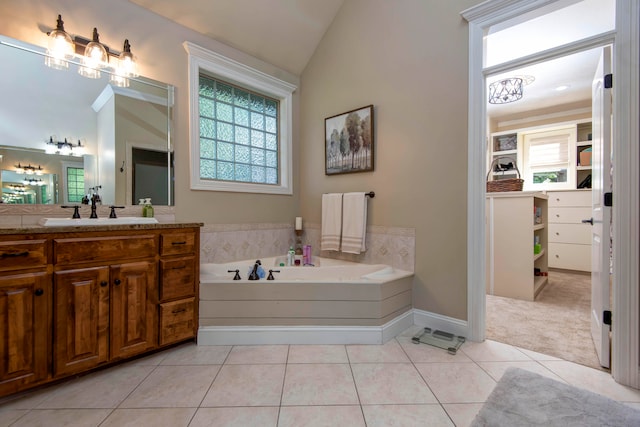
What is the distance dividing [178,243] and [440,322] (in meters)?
2.10

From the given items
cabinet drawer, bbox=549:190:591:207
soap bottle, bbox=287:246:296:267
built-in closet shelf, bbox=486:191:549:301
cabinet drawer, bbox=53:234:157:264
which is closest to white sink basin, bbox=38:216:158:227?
cabinet drawer, bbox=53:234:157:264

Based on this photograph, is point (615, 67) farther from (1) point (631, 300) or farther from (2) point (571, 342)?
(2) point (571, 342)

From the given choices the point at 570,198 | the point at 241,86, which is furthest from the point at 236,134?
the point at 570,198

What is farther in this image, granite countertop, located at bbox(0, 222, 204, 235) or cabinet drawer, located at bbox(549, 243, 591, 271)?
cabinet drawer, located at bbox(549, 243, 591, 271)

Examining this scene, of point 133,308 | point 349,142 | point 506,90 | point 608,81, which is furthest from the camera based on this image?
point 506,90

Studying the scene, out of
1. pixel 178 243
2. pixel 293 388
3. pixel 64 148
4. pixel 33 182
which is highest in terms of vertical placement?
pixel 64 148

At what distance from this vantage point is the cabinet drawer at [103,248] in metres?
1.54

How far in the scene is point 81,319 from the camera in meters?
1.58

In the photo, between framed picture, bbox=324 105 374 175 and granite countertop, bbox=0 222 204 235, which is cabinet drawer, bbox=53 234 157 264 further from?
framed picture, bbox=324 105 374 175

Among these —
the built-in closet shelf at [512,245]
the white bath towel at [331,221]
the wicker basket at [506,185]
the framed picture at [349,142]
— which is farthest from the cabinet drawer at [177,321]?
the wicker basket at [506,185]

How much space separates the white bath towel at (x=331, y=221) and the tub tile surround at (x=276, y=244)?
0.57 feet

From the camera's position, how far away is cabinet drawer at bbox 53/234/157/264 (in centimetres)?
154

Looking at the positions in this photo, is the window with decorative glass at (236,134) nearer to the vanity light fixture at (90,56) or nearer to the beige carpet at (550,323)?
the vanity light fixture at (90,56)

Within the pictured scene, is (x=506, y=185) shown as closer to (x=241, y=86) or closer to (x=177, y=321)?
(x=241, y=86)
